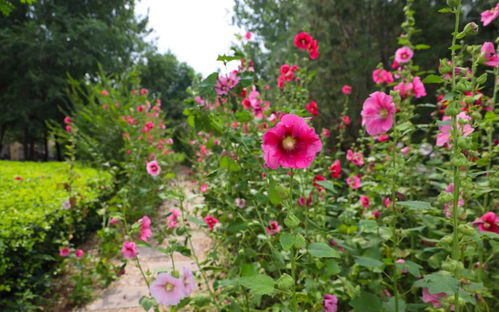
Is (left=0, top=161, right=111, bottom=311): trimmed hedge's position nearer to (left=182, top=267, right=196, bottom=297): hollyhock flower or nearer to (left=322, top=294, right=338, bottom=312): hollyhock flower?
(left=182, top=267, right=196, bottom=297): hollyhock flower

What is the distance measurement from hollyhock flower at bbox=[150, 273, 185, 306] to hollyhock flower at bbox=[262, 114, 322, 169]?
722 mm

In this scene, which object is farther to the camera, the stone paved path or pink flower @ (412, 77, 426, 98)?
the stone paved path

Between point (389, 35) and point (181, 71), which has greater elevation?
point (181, 71)

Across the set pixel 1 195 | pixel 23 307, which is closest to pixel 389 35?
pixel 23 307

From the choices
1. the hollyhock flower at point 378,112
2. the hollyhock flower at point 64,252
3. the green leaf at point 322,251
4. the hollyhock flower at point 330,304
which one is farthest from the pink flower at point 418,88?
the hollyhock flower at point 64,252

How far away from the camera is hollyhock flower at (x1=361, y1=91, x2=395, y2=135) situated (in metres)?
1.08

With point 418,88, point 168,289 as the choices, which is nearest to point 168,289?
point 168,289

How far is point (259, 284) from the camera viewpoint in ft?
2.69

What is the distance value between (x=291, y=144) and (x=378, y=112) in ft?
1.38

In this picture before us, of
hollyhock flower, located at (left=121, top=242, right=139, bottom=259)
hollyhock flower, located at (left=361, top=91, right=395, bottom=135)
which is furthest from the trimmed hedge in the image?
hollyhock flower, located at (left=361, top=91, right=395, bottom=135)

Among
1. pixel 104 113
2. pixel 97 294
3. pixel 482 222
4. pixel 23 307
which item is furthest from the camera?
pixel 104 113

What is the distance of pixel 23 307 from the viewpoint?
7.29 ft

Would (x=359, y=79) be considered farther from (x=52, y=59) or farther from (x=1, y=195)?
(x=52, y=59)

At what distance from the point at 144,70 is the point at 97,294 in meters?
14.4
